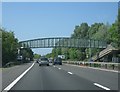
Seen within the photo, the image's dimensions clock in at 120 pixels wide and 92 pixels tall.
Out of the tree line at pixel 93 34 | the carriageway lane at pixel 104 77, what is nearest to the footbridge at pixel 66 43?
the tree line at pixel 93 34

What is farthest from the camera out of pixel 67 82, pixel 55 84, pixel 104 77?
pixel 104 77

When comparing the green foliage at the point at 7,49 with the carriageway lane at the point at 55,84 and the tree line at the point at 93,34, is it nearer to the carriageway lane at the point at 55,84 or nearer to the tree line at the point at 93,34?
the tree line at the point at 93,34

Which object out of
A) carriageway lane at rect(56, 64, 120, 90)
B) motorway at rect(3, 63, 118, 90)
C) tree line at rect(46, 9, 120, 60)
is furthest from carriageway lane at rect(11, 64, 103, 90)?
tree line at rect(46, 9, 120, 60)

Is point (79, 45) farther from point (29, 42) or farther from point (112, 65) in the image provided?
point (112, 65)

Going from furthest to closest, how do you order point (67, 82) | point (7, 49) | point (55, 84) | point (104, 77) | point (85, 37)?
point (85, 37) < point (7, 49) < point (104, 77) < point (67, 82) < point (55, 84)

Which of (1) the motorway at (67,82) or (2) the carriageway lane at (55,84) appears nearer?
(2) the carriageway lane at (55,84)

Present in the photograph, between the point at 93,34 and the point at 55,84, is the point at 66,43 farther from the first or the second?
the point at 55,84

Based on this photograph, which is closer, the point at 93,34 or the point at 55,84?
the point at 55,84

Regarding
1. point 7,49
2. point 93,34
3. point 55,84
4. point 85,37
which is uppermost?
point 93,34

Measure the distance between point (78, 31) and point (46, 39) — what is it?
3254cm

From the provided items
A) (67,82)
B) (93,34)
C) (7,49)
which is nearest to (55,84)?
(67,82)

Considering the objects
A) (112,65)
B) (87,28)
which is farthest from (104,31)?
(112,65)

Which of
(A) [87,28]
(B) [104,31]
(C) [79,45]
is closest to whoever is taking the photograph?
(B) [104,31]

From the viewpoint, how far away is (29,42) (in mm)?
166250
